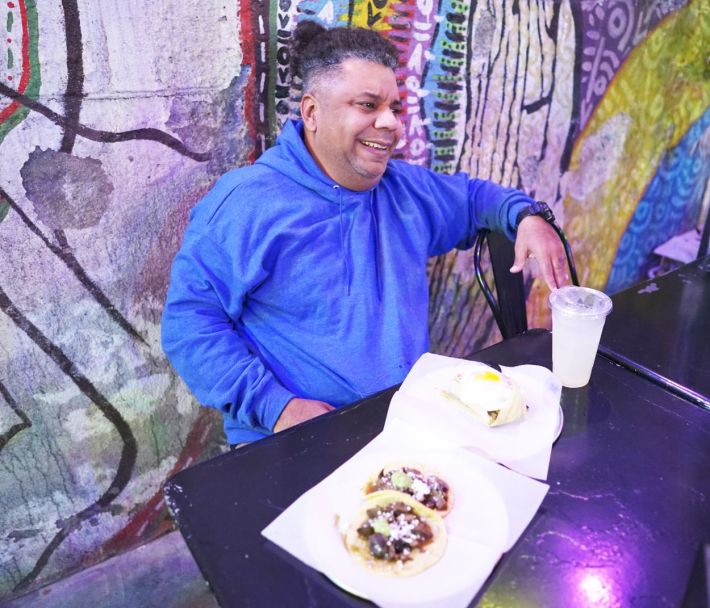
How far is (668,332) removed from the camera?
55.4 inches

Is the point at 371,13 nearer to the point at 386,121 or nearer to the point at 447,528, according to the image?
the point at 386,121

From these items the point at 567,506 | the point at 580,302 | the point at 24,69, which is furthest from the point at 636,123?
the point at 24,69

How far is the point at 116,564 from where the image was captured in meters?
1.83

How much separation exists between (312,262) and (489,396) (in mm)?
568

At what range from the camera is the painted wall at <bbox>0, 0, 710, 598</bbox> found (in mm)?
1394

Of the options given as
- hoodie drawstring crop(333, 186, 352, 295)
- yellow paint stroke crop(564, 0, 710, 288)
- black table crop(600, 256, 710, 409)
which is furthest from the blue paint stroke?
hoodie drawstring crop(333, 186, 352, 295)

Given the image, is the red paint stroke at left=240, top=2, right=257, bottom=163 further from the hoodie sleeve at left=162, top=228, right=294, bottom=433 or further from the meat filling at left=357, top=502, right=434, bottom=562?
the meat filling at left=357, top=502, right=434, bottom=562

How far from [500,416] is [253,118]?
110 centimetres

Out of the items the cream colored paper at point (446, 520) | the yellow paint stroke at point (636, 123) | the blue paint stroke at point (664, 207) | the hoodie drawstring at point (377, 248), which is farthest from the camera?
the blue paint stroke at point (664, 207)

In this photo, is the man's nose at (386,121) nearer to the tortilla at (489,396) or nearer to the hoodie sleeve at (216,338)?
the hoodie sleeve at (216,338)

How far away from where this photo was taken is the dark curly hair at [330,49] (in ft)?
4.67

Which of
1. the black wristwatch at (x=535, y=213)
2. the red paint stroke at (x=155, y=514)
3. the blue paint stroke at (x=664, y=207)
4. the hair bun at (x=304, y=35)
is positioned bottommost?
the red paint stroke at (x=155, y=514)

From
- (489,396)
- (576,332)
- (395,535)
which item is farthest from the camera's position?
(576,332)

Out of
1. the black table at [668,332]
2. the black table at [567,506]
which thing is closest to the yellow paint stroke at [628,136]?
the black table at [668,332]
